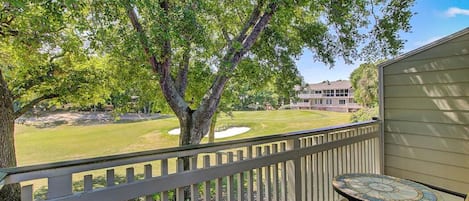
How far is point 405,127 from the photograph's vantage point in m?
3.01

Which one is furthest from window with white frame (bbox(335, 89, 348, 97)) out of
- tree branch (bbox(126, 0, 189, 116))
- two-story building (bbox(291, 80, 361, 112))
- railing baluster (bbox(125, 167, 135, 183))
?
railing baluster (bbox(125, 167, 135, 183))

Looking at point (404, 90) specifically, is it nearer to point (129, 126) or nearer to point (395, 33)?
point (395, 33)

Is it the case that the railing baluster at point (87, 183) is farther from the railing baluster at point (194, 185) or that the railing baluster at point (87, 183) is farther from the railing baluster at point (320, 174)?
the railing baluster at point (320, 174)

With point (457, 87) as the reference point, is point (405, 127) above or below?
below

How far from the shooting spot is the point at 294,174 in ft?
6.92

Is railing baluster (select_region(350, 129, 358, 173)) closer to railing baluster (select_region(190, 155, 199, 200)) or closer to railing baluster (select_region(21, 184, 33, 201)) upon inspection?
railing baluster (select_region(190, 155, 199, 200))

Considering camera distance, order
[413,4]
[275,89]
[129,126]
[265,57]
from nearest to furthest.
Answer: [413,4]
[265,57]
[275,89]
[129,126]

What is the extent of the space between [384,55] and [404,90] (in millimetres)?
2123

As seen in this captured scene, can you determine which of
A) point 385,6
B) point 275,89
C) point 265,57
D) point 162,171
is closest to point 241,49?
point 265,57

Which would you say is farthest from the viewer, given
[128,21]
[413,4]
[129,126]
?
[129,126]

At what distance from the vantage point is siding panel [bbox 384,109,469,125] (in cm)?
260

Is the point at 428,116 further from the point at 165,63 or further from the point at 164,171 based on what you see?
the point at 165,63

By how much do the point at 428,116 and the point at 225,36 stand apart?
3.81 meters

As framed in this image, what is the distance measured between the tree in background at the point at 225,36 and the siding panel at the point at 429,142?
209 cm
